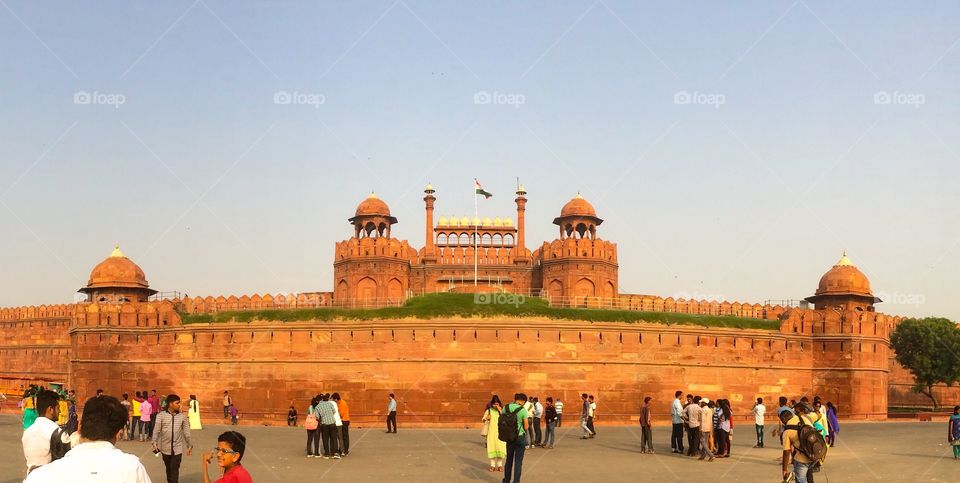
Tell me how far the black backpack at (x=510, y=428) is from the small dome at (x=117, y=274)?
33.5 m

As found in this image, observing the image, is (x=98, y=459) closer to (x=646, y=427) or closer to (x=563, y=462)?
(x=563, y=462)

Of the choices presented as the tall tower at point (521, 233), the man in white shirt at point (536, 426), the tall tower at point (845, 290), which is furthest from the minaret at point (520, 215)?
the man in white shirt at point (536, 426)

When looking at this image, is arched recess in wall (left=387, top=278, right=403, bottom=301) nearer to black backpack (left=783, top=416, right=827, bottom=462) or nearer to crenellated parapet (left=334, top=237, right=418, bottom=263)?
crenellated parapet (left=334, top=237, right=418, bottom=263)

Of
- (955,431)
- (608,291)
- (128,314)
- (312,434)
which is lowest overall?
(312,434)

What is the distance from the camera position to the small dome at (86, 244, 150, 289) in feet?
137

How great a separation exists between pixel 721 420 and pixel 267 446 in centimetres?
852

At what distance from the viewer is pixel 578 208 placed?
41.6 meters

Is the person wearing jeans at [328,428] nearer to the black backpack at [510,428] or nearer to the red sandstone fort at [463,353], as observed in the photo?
the black backpack at [510,428]

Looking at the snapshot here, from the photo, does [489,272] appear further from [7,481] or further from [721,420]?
[7,481]

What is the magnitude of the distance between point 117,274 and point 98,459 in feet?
132

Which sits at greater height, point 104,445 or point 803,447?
point 104,445

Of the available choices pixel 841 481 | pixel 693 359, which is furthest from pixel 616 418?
pixel 841 481

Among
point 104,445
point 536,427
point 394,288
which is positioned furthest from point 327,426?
point 394,288

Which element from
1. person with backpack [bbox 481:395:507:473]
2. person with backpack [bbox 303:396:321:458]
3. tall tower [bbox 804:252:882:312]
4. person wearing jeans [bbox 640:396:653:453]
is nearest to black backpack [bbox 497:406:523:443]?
person with backpack [bbox 481:395:507:473]
